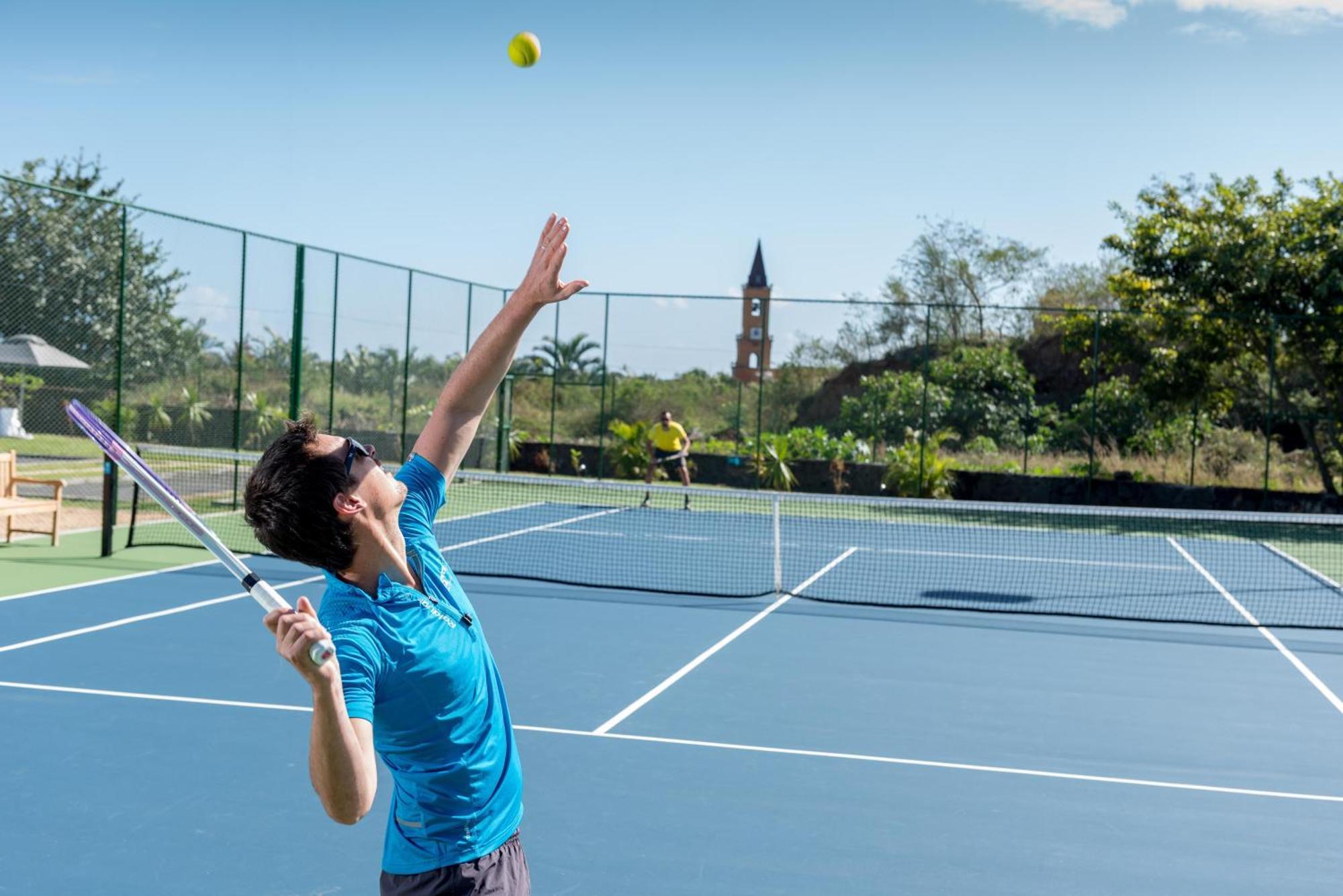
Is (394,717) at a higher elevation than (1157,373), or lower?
lower

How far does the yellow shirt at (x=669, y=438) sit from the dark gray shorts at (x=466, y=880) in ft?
57.9

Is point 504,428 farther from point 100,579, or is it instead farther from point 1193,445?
point 100,579

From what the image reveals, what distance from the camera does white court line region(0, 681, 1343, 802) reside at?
19.4 ft

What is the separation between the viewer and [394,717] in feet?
7.54

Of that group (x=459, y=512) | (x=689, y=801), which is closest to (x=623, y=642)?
(x=689, y=801)

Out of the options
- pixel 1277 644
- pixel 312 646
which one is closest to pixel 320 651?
pixel 312 646

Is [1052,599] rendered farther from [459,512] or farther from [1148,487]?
[1148,487]

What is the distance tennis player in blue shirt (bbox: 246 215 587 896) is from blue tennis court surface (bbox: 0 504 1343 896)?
7.32 feet

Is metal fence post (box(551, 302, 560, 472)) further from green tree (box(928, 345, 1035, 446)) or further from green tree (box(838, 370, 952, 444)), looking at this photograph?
green tree (box(928, 345, 1035, 446))

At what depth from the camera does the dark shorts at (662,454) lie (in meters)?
19.9

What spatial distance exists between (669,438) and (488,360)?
17.3m

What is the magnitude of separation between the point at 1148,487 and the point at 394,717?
802 inches

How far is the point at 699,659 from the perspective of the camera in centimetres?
845

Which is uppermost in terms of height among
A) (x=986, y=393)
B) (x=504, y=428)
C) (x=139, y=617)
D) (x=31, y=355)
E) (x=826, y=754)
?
(x=986, y=393)
